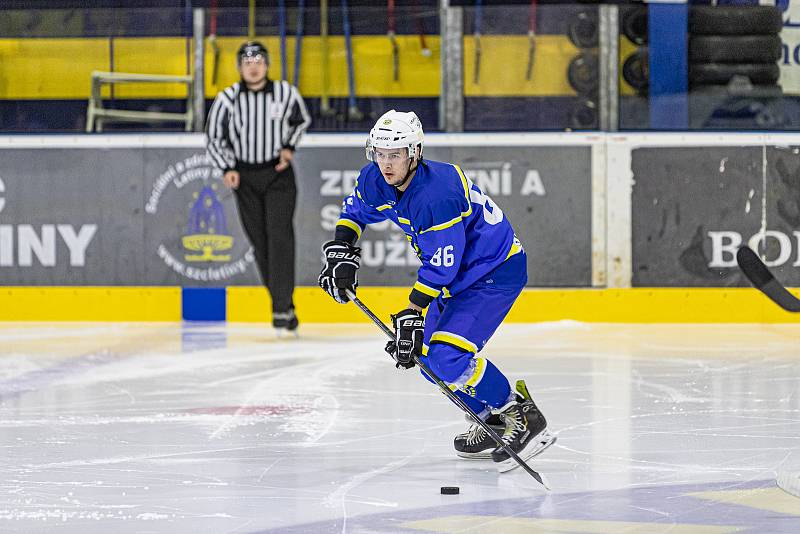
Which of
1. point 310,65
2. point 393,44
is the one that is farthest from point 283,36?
point 393,44

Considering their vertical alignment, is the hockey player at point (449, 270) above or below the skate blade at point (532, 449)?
above

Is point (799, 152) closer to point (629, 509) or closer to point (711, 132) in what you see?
point (711, 132)

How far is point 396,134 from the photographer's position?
12.8 feet

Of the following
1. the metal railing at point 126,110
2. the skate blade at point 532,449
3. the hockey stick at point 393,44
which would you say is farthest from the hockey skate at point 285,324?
the skate blade at point 532,449

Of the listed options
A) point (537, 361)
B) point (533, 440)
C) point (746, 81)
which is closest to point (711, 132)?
point (746, 81)

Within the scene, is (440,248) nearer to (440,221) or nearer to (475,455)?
(440,221)

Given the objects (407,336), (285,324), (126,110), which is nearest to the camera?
(407,336)

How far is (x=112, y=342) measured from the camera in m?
7.34

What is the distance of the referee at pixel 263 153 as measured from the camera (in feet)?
24.8

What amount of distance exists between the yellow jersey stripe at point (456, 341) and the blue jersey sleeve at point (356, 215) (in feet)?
1.45

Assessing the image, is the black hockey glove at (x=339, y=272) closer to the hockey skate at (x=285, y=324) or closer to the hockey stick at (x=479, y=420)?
the hockey stick at (x=479, y=420)

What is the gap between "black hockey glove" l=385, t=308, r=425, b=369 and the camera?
12.5ft

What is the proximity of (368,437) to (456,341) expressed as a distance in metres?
0.66

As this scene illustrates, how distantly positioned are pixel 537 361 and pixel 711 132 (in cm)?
232
